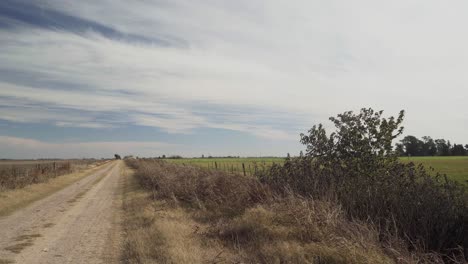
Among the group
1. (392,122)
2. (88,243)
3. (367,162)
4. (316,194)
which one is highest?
(392,122)

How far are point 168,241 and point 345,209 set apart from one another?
4446 millimetres

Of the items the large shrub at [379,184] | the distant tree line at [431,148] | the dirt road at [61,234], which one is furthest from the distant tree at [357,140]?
the distant tree line at [431,148]

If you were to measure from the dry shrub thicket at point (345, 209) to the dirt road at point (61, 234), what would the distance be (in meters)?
2.66

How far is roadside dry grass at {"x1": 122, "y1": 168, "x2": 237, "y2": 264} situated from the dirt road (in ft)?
1.52

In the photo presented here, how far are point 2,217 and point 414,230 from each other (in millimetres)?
13847

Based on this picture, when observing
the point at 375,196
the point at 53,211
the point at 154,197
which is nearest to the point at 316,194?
the point at 375,196

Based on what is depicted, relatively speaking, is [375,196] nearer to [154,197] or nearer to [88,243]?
[88,243]

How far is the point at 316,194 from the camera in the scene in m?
10.9

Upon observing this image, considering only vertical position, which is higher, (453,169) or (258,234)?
(258,234)

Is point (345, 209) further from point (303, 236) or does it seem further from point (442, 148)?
point (442, 148)

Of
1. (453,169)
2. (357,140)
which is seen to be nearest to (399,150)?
(357,140)

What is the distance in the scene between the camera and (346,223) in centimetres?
804

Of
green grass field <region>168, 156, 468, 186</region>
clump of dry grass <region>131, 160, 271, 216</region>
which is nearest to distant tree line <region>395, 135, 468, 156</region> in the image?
green grass field <region>168, 156, 468, 186</region>

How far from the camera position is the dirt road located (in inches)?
338
